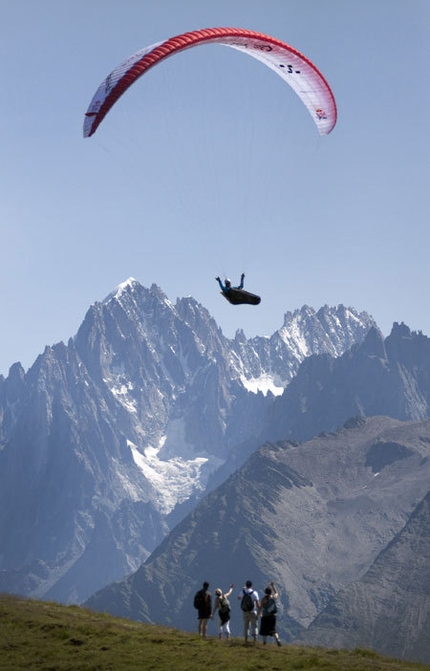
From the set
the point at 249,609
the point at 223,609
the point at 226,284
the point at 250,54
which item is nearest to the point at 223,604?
the point at 223,609

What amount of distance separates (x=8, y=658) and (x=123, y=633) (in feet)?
19.3

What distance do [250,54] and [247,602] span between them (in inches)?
1307

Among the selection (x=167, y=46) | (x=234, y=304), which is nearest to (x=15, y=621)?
(x=234, y=304)

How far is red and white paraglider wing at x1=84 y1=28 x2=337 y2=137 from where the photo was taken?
52688 mm

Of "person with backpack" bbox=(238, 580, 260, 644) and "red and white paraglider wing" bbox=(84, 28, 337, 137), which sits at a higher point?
"red and white paraglider wing" bbox=(84, 28, 337, 137)

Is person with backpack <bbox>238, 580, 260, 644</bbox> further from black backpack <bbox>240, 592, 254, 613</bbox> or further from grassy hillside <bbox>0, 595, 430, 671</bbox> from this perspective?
grassy hillside <bbox>0, 595, 430, 671</bbox>

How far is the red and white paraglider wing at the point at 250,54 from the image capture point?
5269 cm

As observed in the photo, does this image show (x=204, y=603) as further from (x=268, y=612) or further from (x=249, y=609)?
(x=268, y=612)

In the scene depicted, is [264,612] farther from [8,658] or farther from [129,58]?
[129,58]

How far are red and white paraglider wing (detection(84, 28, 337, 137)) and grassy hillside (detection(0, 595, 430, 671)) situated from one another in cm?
2444

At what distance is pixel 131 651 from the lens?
41.7m

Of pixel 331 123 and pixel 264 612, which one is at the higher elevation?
pixel 331 123

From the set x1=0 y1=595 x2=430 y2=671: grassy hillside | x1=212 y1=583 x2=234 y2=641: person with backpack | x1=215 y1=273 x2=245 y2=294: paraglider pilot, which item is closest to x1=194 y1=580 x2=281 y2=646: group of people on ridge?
x1=212 y1=583 x2=234 y2=641: person with backpack

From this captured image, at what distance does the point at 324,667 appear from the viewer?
39031 millimetres
